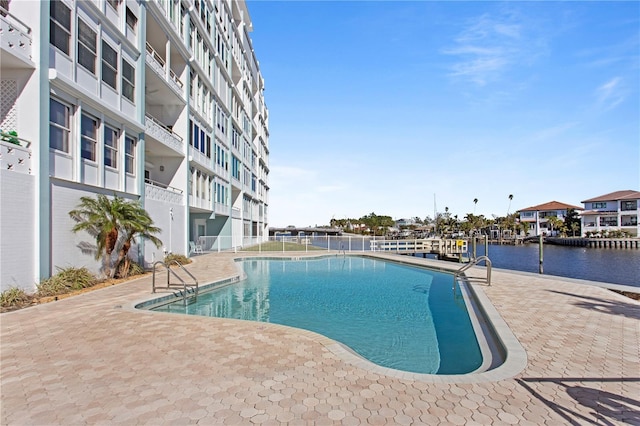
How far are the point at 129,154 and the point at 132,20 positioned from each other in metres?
5.62

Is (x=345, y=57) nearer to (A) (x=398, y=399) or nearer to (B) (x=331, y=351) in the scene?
(B) (x=331, y=351)

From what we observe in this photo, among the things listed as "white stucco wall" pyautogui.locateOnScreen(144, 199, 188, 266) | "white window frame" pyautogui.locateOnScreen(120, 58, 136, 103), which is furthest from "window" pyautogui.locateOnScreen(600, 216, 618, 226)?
"white window frame" pyautogui.locateOnScreen(120, 58, 136, 103)

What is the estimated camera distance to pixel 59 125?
1038 centimetres

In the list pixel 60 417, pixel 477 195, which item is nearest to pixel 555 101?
pixel 60 417

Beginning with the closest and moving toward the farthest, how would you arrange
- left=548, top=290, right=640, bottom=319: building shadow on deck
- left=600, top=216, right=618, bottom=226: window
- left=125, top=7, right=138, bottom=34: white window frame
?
left=548, top=290, right=640, bottom=319: building shadow on deck
left=125, top=7, right=138, bottom=34: white window frame
left=600, top=216, right=618, bottom=226: window

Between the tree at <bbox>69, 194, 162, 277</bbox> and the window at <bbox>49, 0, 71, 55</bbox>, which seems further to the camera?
the tree at <bbox>69, 194, 162, 277</bbox>

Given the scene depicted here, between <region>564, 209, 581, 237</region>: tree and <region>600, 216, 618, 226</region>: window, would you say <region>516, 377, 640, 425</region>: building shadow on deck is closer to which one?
<region>600, 216, 618, 226</region>: window

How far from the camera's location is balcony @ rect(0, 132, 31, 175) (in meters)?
8.29

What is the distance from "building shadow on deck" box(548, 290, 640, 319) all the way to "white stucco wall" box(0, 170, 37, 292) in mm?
13556

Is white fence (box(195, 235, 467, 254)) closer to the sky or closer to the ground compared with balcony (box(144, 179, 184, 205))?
closer to the ground

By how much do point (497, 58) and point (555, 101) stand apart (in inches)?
153

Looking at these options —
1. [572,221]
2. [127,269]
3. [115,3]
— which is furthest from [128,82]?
[572,221]

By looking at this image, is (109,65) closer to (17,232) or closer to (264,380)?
(17,232)

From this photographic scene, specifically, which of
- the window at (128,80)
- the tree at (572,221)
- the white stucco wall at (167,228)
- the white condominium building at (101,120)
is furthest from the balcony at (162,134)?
the tree at (572,221)
